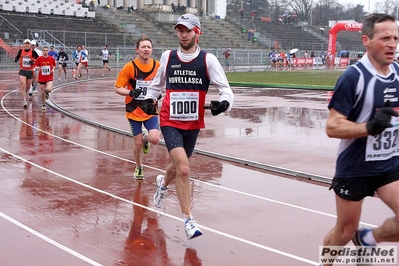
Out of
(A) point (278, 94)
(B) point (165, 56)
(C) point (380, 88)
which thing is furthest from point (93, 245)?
(A) point (278, 94)

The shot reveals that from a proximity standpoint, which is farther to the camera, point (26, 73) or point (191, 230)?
point (26, 73)

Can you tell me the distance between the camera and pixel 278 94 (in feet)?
85.7

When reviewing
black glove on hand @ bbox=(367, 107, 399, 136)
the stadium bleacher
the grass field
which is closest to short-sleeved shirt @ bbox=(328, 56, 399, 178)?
black glove on hand @ bbox=(367, 107, 399, 136)

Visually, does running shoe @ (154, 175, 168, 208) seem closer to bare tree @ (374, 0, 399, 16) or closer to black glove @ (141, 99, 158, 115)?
black glove @ (141, 99, 158, 115)

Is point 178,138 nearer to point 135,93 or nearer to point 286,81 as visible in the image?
point 135,93

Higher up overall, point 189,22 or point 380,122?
point 189,22

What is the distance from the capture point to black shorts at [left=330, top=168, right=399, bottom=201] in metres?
4.69

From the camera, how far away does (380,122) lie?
14.0ft

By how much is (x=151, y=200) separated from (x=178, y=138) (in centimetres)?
191

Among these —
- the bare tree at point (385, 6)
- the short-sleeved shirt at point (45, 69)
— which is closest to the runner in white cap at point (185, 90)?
the short-sleeved shirt at point (45, 69)

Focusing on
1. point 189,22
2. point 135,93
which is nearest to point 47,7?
point 135,93

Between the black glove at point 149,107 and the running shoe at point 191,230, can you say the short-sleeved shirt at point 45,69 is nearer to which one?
the black glove at point 149,107

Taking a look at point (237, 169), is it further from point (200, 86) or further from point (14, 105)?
point (14, 105)

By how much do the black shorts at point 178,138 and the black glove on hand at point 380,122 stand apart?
8.22 feet
